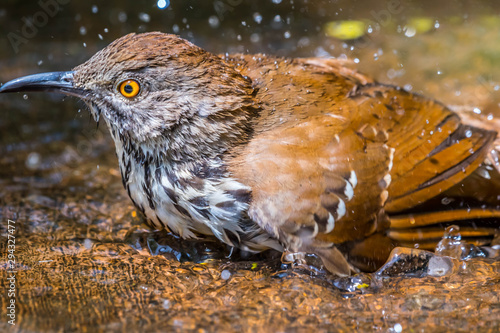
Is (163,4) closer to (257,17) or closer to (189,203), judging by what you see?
(257,17)

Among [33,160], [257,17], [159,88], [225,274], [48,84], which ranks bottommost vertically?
[225,274]

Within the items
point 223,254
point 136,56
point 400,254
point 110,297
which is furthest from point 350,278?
point 136,56

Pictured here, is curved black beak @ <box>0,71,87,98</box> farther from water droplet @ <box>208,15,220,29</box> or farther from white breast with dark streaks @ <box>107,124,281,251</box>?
water droplet @ <box>208,15,220,29</box>

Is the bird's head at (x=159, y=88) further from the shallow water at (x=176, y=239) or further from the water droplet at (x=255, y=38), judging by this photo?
the water droplet at (x=255, y=38)

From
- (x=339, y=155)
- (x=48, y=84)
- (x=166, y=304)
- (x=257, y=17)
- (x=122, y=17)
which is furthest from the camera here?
(x=257, y=17)

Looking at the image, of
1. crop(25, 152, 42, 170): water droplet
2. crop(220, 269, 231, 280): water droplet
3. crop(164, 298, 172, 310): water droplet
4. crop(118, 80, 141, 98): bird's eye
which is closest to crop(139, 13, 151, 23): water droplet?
crop(25, 152, 42, 170): water droplet

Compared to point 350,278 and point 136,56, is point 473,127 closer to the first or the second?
point 350,278

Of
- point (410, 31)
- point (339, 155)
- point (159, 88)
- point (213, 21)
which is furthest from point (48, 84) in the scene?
point (410, 31)
